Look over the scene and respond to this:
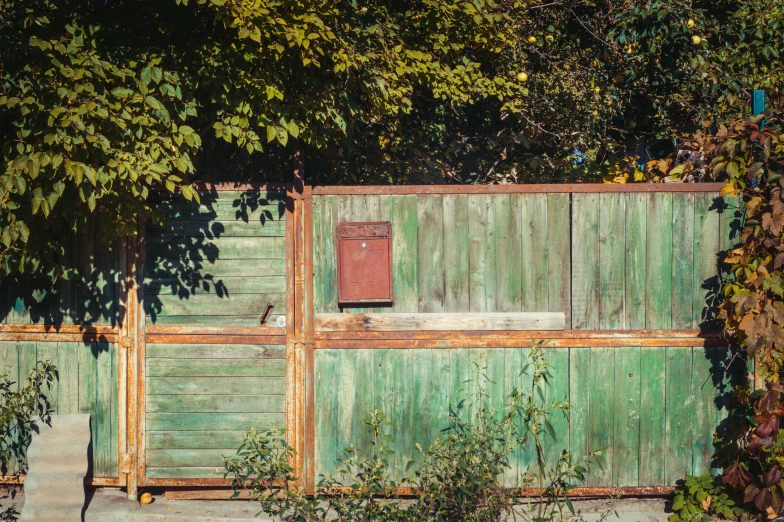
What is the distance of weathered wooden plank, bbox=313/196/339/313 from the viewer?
5.07m

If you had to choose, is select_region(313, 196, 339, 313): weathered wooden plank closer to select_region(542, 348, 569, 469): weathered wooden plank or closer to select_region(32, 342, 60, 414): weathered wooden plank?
select_region(542, 348, 569, 469): weathered wooden plank

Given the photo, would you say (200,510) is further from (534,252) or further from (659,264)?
(659,264)

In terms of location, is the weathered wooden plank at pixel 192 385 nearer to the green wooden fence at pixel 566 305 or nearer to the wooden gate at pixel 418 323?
the wooden gate at pixel 418 323

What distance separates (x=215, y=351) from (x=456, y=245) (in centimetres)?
182

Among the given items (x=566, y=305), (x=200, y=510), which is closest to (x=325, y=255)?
(x=566, y=305)

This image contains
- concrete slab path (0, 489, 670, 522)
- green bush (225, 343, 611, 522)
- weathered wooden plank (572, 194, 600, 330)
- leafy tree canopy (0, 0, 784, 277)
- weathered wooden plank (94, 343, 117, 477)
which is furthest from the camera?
weathered wooden plank (94, 343, 117, 477)

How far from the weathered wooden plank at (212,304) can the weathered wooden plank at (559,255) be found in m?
1.85

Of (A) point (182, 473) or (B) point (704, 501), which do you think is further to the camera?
(A) point (182, 473)

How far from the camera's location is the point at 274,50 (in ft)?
15.8

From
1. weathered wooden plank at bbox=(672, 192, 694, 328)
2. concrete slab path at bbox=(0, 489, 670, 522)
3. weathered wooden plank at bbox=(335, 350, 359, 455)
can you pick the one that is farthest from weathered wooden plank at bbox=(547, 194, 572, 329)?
weathered wooden plank at bbox=(335, 350, 359, 455)

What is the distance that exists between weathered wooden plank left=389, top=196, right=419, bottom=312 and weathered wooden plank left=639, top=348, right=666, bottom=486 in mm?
1639

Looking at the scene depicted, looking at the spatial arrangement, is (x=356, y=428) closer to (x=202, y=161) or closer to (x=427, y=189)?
(x=427, y=189)

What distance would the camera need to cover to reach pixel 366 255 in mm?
5027

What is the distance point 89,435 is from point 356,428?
1.84 metres
